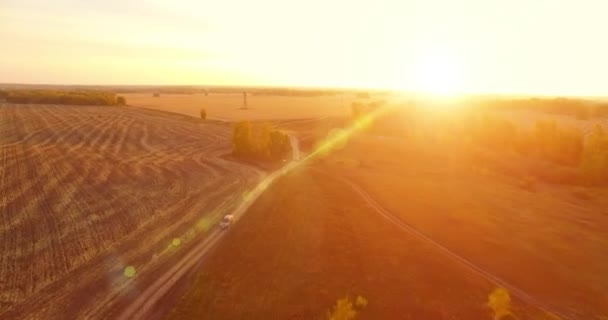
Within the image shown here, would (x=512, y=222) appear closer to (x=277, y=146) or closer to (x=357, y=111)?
(x=277, y=146)

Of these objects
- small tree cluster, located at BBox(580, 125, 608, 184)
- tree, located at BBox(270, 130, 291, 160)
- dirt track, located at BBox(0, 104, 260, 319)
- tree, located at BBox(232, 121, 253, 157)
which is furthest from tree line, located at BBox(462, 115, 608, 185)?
dirt track, located at BBox(0, 104, 260, 319)

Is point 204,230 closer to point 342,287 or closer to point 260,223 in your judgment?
point 260,223

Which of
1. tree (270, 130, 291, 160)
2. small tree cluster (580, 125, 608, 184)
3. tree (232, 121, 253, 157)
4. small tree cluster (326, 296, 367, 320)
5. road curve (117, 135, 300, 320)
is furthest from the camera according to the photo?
tree (270, 130, 291, 160)

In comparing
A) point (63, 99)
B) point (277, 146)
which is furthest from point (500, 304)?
point (63, 99)

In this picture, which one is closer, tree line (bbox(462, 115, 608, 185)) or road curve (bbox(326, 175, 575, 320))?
road curve (bbox(326, 175, 575, 320))

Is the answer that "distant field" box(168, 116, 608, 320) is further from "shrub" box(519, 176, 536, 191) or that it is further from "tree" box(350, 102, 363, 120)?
"tree" box(350, 102, 363, 120)

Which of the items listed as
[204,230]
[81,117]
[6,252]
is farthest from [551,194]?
[81,117]
